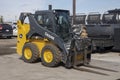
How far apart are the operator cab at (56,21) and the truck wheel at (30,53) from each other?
1.10 meters

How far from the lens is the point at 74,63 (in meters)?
12.5

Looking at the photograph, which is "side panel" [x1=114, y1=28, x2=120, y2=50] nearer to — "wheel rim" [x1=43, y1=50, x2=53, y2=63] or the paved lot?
the paved lot

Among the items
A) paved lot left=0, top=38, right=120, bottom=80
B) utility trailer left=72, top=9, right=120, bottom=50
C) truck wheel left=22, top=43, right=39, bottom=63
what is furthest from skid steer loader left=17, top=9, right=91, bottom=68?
utility trailer left=72, top=9, right=120, bottom=50

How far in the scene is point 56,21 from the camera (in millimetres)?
13492

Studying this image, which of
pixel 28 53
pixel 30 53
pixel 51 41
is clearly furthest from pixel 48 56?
pixel 28 53

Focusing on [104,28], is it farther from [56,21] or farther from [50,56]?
[50,56]

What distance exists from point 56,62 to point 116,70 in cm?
246

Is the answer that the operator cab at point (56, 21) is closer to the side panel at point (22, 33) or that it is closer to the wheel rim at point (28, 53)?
the side panel at point (22, 33)

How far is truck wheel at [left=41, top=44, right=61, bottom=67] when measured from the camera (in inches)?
495

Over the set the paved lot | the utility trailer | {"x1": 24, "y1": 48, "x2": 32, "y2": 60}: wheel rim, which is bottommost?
the paved lot

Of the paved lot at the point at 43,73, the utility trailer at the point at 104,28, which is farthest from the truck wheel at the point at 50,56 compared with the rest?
the utility trailer at the point at 104,28

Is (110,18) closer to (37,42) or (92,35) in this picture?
(92,35)

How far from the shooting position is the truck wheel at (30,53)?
1363cm

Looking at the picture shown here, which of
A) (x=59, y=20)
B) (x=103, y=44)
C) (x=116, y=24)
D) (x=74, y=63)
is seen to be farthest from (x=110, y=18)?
(x=74, y=63)
